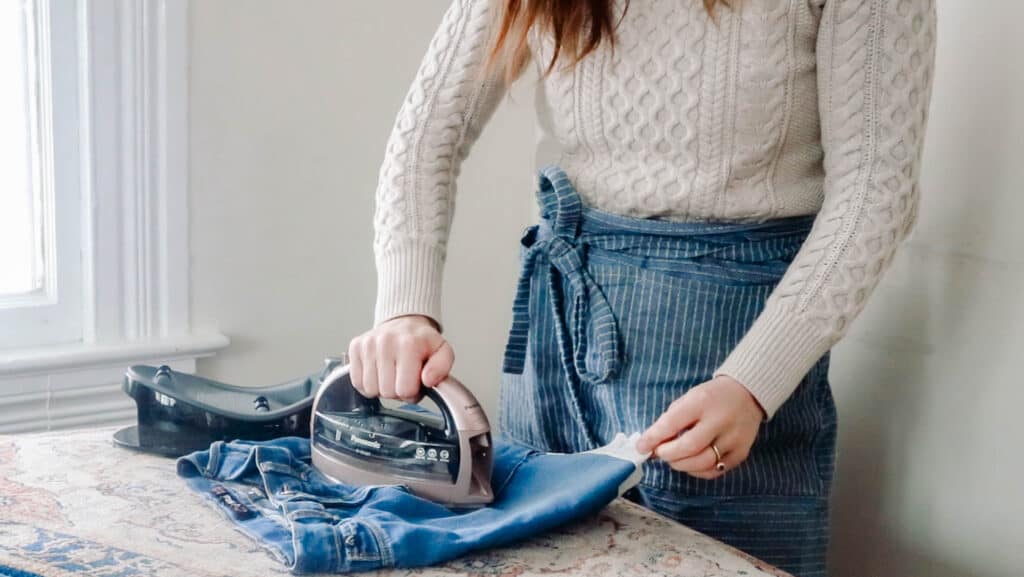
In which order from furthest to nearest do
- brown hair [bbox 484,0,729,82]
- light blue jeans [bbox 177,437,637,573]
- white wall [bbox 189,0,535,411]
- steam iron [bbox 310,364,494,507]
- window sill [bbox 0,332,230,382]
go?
1. white wall [bbox 189,0,535,411]
2. window sill [bbox 0,332,230,382]
3. brown hair [bbox 484,0,729,82]
4. steam iron [bbox 310,364,494,507]
5. light blue jeans [bbox 177,437,637,573]

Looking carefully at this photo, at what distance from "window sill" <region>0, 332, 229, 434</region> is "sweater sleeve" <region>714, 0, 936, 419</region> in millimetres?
875

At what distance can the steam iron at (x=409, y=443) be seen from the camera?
2.76ft

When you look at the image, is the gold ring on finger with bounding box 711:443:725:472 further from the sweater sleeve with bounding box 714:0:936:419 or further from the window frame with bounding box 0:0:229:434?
the window frame with bounding box 0:0:229:434

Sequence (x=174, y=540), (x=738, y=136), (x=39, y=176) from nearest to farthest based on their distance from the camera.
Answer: (x=174, y=540), (x=738, y=136), (x=39, y=176)

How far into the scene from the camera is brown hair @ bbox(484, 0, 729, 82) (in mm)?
946

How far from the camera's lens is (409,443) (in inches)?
33.9

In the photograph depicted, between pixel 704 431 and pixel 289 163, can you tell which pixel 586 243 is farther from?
pixel 289 163

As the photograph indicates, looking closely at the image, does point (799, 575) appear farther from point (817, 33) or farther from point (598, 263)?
point (817, 33)

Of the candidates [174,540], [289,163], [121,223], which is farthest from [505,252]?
[174,540]

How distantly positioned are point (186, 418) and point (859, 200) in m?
→ 0.60

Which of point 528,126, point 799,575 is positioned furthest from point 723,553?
point 528,126

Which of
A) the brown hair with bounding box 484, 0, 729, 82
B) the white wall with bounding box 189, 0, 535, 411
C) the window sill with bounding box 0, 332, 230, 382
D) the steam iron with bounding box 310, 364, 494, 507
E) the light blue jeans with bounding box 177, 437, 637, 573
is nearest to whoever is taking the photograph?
the light blue jeans with bounding box 177, 437, 637, 573

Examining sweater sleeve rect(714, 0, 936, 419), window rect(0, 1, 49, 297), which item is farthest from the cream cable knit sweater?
window rect(0, 1, 49, 297)

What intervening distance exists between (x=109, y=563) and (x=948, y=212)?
814 mm
